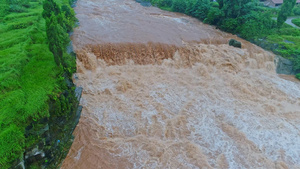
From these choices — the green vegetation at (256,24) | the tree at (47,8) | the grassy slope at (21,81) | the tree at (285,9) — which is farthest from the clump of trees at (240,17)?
the grassy slope at (21,81)

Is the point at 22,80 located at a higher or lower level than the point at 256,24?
lower

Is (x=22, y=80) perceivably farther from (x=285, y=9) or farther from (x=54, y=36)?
(x=285, y=9)

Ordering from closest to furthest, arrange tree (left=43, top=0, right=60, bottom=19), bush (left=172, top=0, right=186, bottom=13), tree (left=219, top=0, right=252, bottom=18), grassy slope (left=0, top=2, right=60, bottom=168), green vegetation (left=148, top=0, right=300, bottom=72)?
grassy slope (left=0, top=2, right=60, bottom=168)
tree (left=43, top=0, right=60, bottom=19)
green vegetation (left=148, top=0, right=300, bottom=72)
tree (left=219, top=0, right=252, bottom=18)
bush (left=172, top=0, right=186, bottom=13)

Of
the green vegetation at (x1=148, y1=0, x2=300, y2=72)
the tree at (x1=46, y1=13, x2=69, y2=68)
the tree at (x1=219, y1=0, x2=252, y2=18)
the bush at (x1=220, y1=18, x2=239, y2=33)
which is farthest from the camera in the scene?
the tree at (x1=219, y1=0, x2=252, y2=18)

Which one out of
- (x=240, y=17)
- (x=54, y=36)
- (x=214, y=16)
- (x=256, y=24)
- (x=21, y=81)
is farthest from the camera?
(x=214, y=16)

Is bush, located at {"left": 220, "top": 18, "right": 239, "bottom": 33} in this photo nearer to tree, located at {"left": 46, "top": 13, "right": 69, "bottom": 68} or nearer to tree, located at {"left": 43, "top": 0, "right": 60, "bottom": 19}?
tree, located at {"left": 43, "top": 0, "right": 60, "bottom": 19}

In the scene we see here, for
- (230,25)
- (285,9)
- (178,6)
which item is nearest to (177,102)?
(230,25)

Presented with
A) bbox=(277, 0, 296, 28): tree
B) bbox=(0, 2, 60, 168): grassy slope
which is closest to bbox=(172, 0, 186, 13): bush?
bbox=(277, 0, 296, 28): tree

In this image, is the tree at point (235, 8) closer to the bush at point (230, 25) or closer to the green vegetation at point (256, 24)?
the green vegetation at point (256, 24)
